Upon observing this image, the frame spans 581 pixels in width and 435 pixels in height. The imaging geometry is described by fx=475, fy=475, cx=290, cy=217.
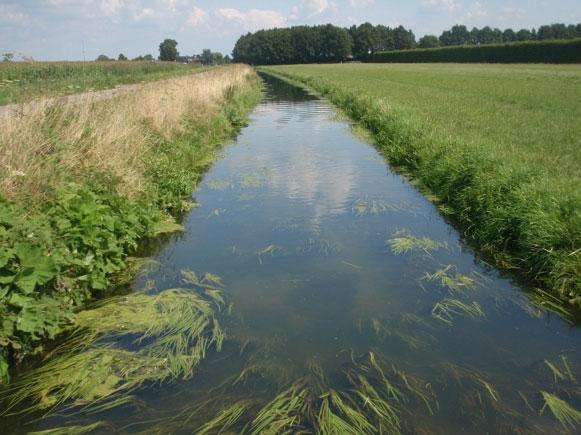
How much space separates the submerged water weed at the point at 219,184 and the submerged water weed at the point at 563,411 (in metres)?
7.88

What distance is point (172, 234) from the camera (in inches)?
306

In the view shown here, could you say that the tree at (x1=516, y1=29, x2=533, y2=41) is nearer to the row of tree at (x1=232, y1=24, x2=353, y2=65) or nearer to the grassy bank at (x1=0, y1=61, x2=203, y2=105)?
the row of tree at (x1=232, y1=24, x2=353, y2=65)

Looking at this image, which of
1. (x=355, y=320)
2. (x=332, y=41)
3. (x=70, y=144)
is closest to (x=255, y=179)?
(x=70, y=144)

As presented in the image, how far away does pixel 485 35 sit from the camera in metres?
170

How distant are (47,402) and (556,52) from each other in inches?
2730

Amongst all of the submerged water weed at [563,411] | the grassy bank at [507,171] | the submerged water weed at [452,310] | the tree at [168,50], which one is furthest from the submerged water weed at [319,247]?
the tree at [168,50]

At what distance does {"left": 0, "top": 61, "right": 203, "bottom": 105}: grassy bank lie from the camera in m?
9.56

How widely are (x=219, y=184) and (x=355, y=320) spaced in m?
6.50

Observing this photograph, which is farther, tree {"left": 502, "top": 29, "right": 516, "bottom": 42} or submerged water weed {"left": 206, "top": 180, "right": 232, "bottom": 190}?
tree {"left": 502, "top": 29, "right": 516, "bottom": 42}

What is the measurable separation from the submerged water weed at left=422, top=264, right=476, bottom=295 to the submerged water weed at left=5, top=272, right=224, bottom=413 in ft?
9.06

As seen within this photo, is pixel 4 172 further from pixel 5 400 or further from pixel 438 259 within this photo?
pixel 438 259

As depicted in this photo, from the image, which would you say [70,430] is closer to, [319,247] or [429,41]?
[319,247]

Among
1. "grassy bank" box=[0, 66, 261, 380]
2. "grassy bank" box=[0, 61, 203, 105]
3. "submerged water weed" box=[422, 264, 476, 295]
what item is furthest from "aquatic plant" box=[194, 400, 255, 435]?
"grassy bank" box=[0, 61, 203, 105]

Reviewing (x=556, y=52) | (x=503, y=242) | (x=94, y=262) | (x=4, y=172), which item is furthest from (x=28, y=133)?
(x=556, y=52)
